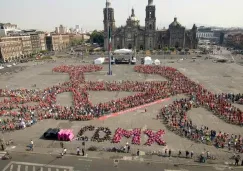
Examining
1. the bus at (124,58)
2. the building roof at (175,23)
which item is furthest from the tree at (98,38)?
the bus at (124,58)

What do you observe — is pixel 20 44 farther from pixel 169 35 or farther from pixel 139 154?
pixel 139 154

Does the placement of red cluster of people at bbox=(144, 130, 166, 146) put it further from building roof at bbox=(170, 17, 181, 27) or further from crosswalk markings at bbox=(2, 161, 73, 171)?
building roof at bbox=(170, 17, 181, 27)

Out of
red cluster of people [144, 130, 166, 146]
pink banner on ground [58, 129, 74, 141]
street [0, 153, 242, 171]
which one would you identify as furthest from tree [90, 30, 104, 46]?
street [0, 153, 242, 171]

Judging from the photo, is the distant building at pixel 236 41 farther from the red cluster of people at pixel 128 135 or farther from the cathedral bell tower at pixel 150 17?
the red cluster of people at pixel 128 135

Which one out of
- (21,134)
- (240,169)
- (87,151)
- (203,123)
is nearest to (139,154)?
(87,151)

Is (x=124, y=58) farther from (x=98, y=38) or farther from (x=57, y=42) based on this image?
(x=98, y=38)
